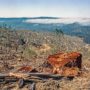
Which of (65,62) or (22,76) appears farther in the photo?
(65,62)

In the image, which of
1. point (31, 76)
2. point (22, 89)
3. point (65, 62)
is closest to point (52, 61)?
point (65, 62)

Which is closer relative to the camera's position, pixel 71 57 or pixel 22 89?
pixel 22 89

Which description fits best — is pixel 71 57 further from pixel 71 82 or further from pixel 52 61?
pixel 71 82

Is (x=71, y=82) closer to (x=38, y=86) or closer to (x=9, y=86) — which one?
(x=38, y=86)

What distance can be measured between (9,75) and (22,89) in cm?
291

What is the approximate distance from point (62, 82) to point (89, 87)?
107 inches

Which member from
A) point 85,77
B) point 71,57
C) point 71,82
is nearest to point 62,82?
point 71,82

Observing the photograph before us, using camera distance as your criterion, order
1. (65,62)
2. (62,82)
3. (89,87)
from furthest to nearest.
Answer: (65,62), (62,82), (89,87)

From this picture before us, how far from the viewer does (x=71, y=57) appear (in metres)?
29.5

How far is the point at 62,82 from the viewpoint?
25703 mm

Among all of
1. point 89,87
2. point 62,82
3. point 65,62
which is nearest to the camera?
point 89,87

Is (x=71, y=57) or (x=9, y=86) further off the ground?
(x=71, y=57)

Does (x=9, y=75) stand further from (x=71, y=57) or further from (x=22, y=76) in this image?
(x=71, y=57)

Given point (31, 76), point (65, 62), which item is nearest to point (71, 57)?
point (65, 62)
